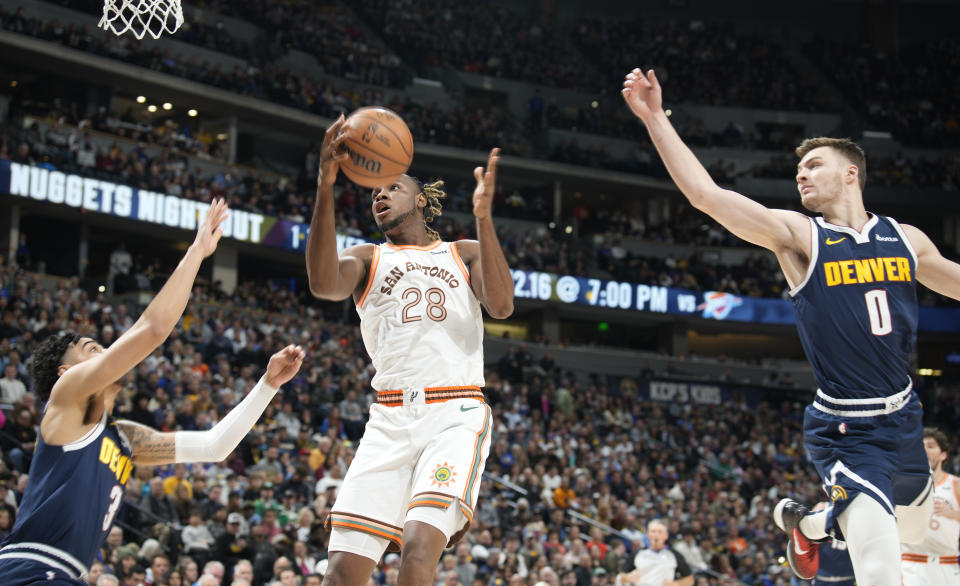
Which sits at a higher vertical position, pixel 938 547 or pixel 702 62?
pixel 702 62

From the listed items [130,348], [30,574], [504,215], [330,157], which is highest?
[504,215]

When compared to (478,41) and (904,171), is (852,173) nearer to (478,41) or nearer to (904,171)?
(904,171)

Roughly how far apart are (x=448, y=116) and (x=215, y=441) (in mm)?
29252

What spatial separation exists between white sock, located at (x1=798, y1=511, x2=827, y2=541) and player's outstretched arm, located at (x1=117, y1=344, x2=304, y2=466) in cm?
258

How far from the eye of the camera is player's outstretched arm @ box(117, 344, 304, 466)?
4.64m

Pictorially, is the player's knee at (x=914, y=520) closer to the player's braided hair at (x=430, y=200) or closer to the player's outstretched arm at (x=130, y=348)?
the player's braided hair at (x=430, y=200)

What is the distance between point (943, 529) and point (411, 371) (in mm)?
4253

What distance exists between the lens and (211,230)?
14.6ft

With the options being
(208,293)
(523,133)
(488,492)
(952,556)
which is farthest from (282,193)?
(952,556)

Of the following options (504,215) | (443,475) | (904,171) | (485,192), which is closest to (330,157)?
(485,192)

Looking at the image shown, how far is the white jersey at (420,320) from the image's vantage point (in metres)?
A: 5.00

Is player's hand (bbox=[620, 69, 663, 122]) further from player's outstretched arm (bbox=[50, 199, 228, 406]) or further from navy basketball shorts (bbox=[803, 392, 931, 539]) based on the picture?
player's outstretched arm (bbox=[50, 199, 228, 406])

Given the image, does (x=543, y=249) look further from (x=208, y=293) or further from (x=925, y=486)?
(x=925, y=486)

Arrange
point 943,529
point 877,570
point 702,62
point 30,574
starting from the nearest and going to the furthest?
point 30,574 < point 877,570 < point 943,529 < point 702,62
